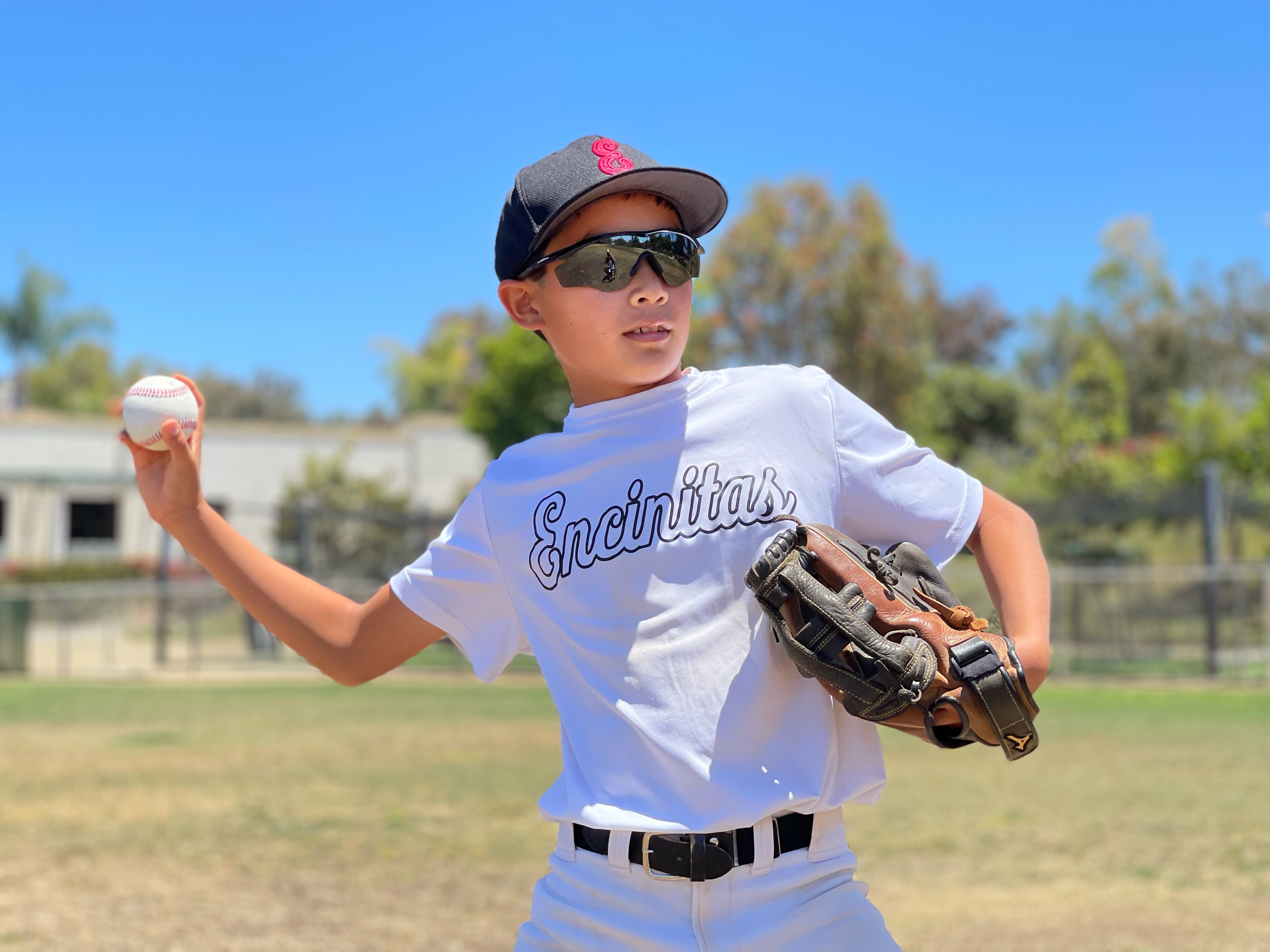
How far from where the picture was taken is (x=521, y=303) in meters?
2.38

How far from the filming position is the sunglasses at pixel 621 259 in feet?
7.14

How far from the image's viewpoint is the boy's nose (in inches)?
85.8

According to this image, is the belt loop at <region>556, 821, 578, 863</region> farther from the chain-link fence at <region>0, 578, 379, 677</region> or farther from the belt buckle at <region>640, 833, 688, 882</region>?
the chain-link fence at <region>0, 578, 379, 677</region>

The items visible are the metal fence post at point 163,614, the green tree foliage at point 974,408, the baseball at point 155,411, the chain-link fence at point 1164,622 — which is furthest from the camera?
the green tree foliage at point 974,408

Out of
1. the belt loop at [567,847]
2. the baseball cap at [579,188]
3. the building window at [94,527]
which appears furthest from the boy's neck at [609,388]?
the building window at [94,527]

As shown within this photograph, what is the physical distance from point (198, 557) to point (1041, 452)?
100ft

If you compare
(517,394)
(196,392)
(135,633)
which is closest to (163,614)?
(135,633)

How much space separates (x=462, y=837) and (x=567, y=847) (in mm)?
5550

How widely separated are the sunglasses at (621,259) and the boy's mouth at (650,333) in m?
0.07

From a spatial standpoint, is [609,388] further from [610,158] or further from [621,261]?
[610,158]

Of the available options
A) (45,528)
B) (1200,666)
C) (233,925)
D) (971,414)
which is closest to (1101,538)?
(1200,666)

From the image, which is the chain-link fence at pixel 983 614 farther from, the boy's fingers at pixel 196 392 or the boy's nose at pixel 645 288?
the boy's nose at pixel 645 288

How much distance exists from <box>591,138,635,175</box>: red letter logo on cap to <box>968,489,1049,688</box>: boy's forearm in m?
0.84

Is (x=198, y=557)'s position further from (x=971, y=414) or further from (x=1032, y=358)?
(x=1032, y=358)
